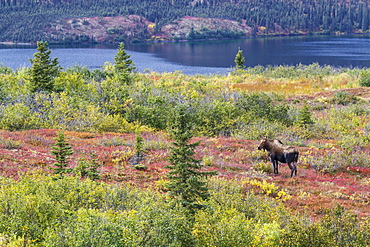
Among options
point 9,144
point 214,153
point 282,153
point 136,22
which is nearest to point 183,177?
point 282,153

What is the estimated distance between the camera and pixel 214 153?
18266 mm

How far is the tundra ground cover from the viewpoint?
26.1ft

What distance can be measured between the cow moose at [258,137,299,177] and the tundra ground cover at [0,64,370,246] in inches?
16.7

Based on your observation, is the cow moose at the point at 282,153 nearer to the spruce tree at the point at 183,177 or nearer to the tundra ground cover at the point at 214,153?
the tundra ground cover at the point at 214,153

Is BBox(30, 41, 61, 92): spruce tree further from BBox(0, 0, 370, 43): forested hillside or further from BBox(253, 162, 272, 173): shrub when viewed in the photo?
BBox(0, 0, 370, 43): forested hillside

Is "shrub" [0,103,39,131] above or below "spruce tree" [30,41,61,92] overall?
below

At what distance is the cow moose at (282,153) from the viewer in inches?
591

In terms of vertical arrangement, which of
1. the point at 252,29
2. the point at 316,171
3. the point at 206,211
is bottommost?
the point at 316,171

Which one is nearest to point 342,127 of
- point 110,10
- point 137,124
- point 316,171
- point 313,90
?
point 316,171

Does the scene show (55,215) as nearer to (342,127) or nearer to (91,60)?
(342,127)

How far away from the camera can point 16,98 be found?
25.9 metres

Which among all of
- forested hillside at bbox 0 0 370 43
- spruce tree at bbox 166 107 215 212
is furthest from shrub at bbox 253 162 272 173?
forested hillside at bbox 0 0 370 43

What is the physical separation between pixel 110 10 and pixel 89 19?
20881 millimetres

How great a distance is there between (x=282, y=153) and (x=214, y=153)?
3.82m
